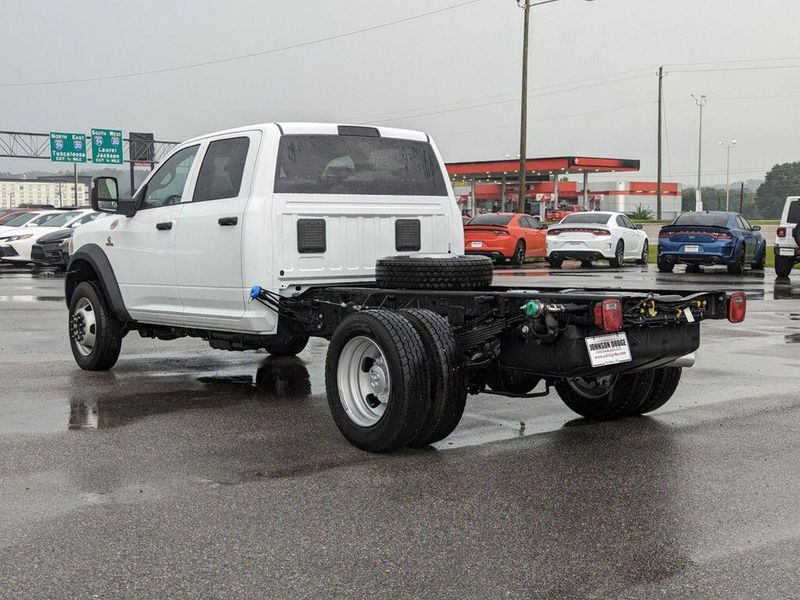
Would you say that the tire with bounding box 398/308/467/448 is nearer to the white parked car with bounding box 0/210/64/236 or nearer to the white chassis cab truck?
the white chassis cab truck

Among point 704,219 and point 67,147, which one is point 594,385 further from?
point 67,147

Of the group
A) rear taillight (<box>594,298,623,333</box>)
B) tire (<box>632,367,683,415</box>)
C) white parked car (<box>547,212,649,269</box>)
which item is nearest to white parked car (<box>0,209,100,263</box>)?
white parked car (<box>547,212,649,269</box>)

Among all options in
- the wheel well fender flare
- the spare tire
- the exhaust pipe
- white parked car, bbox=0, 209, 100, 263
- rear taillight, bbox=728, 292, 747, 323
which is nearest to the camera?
rear taillight, bbox=728, 292, 747, 323

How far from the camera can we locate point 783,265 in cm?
2317

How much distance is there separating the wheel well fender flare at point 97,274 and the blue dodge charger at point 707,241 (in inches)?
713

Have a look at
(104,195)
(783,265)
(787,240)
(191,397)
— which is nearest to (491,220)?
(783,265)

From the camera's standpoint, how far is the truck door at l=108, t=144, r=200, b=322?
8570 mm

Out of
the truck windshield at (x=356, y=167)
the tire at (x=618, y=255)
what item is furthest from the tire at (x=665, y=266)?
the truck windshield at (x=356, y=167)

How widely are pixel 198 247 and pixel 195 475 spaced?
285 centimetres

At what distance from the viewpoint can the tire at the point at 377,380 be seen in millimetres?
5949

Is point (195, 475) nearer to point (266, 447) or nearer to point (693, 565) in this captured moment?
point (266, 447)

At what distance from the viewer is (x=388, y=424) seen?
6035 millimetres

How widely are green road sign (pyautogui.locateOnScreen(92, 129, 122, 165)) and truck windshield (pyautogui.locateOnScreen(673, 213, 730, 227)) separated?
1805 inches

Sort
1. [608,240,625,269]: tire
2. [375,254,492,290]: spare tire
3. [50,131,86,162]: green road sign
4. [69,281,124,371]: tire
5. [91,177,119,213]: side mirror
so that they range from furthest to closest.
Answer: [50,131,86,162]: green road sign
[608,240,625,269]: tire
[69,281,124,371]: tire
[91,177,119,213]: side mirror
[375,254,492,290]: spare tire
